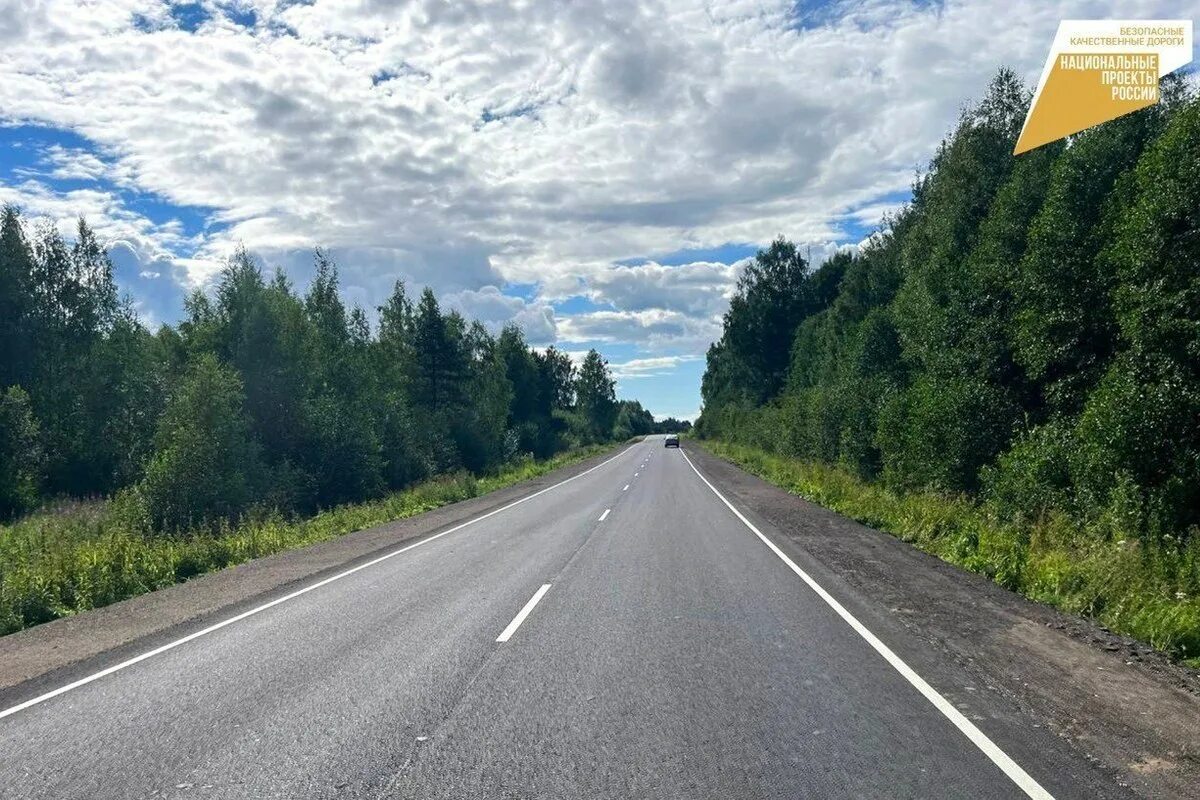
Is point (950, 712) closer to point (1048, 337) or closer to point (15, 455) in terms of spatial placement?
point (1048, 337)

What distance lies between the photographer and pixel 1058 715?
220 inches

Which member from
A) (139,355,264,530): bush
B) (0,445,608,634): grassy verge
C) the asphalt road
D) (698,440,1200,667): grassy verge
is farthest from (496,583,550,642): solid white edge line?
(139,355,264,530): bush

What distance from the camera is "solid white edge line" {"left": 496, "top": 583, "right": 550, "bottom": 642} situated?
8.20 meters

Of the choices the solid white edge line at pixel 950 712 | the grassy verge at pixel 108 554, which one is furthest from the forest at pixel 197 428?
the solid white edge line at pixel 950 712

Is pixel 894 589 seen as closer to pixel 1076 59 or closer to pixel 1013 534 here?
pixel 1013 534

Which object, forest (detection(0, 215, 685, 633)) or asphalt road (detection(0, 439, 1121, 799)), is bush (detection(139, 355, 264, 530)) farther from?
asphalt road (detection(0, 439, 1121, 799))

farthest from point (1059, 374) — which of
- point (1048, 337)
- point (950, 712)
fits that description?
point (950, 712)

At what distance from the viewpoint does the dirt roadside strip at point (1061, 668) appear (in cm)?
491

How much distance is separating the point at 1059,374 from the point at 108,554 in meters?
19.8

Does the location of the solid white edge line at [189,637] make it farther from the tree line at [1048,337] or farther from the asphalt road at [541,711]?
the tree line at [1048,337]

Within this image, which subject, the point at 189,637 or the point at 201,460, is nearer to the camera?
the point at 189,637

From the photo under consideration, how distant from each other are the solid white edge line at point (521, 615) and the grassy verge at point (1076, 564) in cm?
613

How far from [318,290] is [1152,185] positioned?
48.3 m

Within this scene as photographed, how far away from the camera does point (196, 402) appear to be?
24203 millimetres
